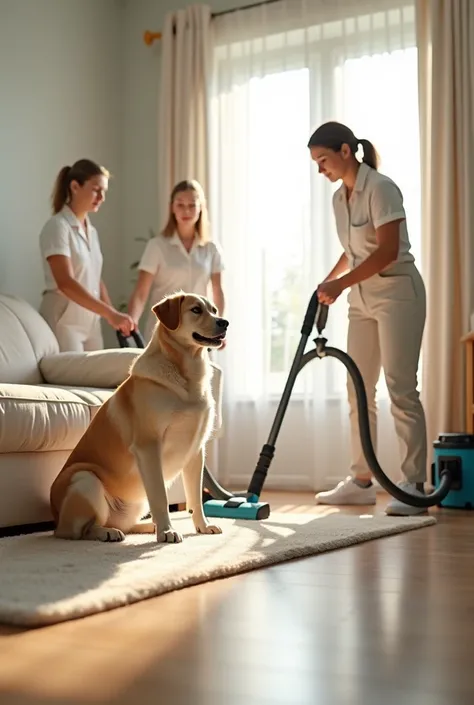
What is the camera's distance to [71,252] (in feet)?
13.1

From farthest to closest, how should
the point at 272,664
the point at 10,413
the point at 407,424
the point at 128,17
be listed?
1. the point at 128,17
2. the point at 407,424
3. the point at 10,413
4. the point at 272,664

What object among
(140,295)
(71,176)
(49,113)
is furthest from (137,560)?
(49,113)

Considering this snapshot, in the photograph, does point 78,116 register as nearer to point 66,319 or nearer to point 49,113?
point 49,113

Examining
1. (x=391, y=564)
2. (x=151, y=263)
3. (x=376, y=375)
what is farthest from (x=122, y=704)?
(x=151, y=263)

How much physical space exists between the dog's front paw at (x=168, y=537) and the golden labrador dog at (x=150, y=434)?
1 cm

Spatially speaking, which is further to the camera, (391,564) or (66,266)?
(66,266)

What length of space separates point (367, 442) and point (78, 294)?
1.32 metres

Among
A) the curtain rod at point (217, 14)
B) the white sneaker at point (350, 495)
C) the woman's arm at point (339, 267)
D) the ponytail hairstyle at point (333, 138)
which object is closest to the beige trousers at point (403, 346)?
the woman's arm at point (339, 267)

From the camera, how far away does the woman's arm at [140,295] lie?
14.4 feet

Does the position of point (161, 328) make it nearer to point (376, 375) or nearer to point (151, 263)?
point (376, 375)

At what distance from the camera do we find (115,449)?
2.58 m

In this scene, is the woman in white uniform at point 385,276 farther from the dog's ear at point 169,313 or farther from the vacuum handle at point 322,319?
the dog's ear at point 169,313

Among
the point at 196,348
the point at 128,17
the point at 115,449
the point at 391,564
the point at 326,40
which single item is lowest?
the point at 391,564

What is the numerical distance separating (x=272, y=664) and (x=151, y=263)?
3.27 metres
